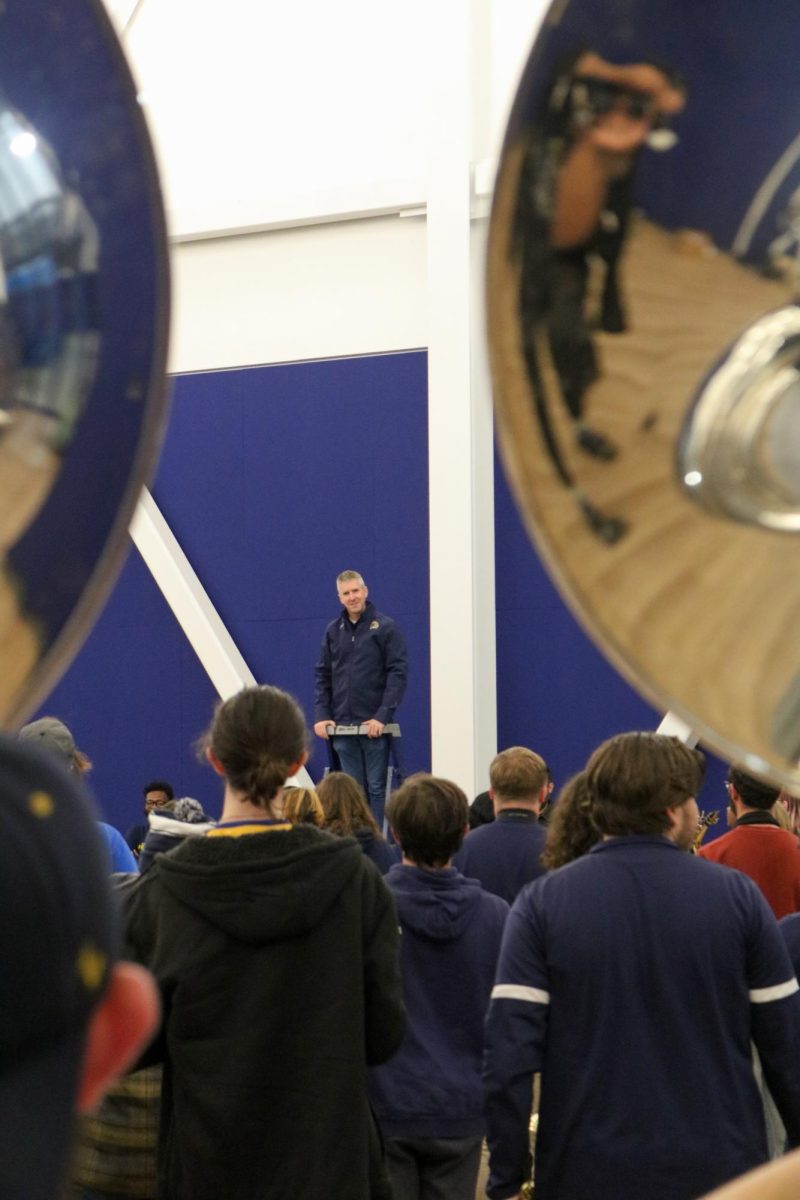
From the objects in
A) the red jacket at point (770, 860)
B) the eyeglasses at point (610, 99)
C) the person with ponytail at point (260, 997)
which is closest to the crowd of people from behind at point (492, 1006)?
the person with ponytail at point (260, 997)

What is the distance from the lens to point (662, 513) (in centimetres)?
82

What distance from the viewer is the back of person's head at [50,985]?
562 mm

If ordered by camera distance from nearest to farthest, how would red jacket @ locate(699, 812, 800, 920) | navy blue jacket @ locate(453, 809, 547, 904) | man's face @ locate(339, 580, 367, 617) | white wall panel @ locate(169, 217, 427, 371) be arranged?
red jacket @ locate(699, 812, 800, 920)
navy blue jacket @ locate(453, 809, 547, 904)
man's face @ locate(339, 580, 367, 617)
white wall panel @ locate(169, 217, 427, 371)

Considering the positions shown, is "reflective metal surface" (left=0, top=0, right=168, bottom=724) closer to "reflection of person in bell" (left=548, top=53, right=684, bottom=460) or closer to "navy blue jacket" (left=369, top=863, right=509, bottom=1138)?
"reflection of person in bell" (left=548, top=53, right=684, bottom=460)

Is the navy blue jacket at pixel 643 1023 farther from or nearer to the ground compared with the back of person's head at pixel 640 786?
nearer to the ground

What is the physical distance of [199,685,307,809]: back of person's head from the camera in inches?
83.3

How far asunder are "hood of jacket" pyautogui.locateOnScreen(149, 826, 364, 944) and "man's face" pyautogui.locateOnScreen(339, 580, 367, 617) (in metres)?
5.61

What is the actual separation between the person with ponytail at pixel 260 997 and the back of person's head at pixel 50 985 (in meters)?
1.47

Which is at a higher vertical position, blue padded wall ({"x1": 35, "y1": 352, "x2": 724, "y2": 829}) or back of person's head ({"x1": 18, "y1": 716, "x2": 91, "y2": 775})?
blue padded wall ({"x1": 35, "y1": 352, "x2": 724, "y2": 829})

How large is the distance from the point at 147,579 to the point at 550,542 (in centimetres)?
844

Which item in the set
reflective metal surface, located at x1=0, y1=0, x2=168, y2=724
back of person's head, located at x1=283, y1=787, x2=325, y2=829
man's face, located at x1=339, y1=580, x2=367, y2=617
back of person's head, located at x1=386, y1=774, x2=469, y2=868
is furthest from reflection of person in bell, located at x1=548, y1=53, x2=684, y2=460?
man's face, located at x1=339, y1=580, x2=367, y2=617

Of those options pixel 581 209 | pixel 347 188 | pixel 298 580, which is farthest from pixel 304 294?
pixel 581 209

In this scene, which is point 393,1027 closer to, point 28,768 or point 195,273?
point 28,768

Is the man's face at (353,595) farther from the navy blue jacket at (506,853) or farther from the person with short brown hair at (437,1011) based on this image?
the person with short brown hair at (437,1011)
